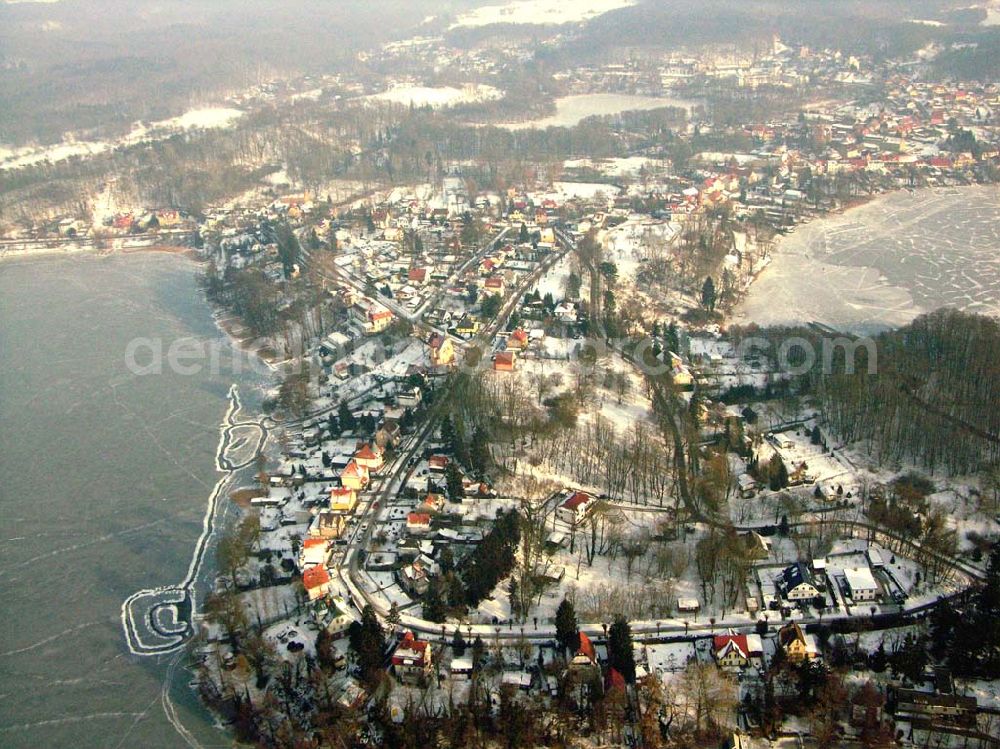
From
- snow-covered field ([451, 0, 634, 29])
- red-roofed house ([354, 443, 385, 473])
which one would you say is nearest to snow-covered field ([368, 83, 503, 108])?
snow-covered field ([451, 0, 634, 29])

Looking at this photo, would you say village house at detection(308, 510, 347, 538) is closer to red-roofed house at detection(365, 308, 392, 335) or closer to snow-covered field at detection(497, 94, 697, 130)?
red-roofed house at detection(365, 308, 392, 335)

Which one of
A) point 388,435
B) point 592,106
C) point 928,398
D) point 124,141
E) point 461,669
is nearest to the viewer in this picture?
point 461,669

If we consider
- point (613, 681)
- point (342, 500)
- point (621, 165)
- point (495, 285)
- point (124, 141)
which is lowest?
point (613, 681)

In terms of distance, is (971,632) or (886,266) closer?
(971,632)

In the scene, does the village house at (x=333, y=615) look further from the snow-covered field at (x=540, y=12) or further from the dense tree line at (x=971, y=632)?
the snow-covered field at (x=540, y=12)

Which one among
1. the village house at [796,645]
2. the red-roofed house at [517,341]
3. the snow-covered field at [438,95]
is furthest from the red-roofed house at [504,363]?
the snow-covered field at [438,95]

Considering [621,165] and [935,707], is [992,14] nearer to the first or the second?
[621,165]
